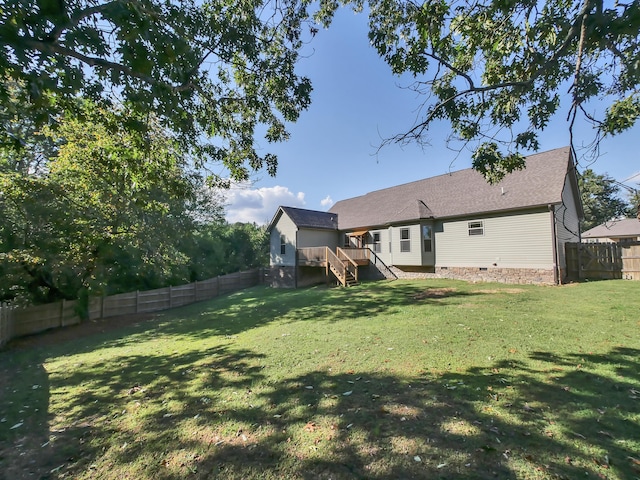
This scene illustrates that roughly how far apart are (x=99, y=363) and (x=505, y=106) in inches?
392

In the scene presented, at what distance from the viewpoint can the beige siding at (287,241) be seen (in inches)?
770

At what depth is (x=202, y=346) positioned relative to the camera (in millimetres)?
7035

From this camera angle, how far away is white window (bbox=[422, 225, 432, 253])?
16047 mm

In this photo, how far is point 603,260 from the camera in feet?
41.8

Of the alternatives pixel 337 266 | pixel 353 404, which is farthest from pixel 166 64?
pixel 337 266

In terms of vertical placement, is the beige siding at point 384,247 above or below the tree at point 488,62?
below

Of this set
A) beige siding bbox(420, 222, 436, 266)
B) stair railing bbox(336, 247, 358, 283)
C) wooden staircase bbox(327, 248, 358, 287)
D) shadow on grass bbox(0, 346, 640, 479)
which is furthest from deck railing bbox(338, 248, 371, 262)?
shadow on grass bbox(0, 346, 640, 479)

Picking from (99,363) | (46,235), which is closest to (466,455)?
(99,363)

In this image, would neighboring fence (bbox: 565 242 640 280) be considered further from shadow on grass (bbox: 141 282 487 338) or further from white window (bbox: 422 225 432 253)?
shadow on grass (bbox: 141 282 487 338)

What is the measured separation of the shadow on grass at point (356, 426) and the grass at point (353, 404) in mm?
18

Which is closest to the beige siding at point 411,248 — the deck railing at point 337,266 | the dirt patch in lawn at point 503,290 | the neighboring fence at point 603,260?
the deck railing at point 337,266

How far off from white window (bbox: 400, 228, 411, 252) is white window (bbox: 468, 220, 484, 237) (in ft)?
10.4

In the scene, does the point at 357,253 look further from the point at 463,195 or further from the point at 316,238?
the point at 463,195

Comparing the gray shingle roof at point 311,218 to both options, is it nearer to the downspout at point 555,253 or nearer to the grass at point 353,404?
the downspout at point 555,253
